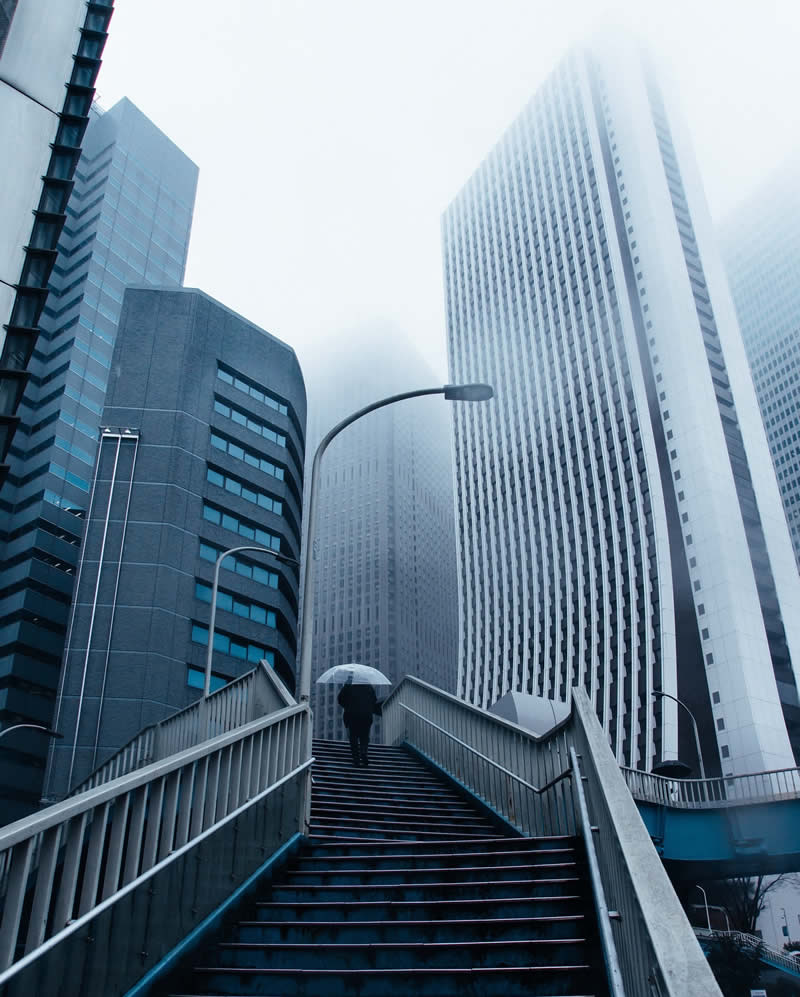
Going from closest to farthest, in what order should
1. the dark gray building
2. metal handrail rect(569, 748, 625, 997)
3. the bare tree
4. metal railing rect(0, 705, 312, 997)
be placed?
metal railing rect(0, 705, 312, 997), metal handrail rect(569, 748, 625, 997), the dark gray building, the bare tree

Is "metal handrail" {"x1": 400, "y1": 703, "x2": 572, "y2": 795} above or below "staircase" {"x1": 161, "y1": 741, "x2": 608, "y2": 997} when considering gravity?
above

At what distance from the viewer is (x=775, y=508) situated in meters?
82.4

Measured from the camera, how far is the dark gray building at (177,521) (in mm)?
40844

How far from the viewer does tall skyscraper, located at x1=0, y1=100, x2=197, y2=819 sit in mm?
73625

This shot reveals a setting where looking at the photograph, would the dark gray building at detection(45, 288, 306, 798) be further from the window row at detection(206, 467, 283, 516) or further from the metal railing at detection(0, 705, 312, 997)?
the metal railing at detection(0, 705, 312, 997)

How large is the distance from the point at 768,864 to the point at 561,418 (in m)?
77.4

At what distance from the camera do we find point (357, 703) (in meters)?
13.9

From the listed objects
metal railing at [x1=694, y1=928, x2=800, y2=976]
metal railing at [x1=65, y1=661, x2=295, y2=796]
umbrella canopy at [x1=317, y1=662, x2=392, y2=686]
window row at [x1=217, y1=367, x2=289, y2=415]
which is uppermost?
window row at [x1=217, y1=367, x2=289, y2=415]

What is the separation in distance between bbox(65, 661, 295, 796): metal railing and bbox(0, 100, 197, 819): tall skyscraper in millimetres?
58831

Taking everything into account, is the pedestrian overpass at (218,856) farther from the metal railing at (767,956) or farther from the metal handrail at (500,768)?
the metal railing at (767,956)

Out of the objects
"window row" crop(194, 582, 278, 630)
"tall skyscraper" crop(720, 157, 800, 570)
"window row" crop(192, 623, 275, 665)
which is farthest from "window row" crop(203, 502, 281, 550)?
"tall skyscraper" crop(720, 157, 800, 570)

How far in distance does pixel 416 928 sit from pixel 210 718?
953cm

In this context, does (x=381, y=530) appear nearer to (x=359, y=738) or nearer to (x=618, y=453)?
(x=618, y=453)

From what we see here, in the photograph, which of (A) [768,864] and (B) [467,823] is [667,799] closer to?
(A) [768,864]
